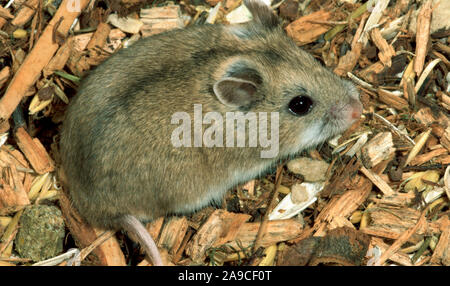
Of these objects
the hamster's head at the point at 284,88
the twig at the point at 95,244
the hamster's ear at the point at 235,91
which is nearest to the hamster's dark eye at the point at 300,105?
the hamster's head at the point at 284,88

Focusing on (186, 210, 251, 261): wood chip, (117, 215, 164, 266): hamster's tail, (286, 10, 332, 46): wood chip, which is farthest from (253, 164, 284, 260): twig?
(286, 10, 332, 46): wood chip

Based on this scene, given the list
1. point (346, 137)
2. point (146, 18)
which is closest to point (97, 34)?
point (146, 18)

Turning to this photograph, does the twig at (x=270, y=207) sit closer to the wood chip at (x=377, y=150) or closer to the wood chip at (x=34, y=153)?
the wood chip at (x=377, y=150)

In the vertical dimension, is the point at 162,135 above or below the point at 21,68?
below

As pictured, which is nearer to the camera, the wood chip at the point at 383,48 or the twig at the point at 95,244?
the twig at the point at 95,244

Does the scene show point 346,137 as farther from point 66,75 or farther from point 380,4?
point 66,75

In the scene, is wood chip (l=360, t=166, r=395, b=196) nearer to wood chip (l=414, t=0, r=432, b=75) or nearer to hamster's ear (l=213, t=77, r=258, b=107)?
wood chip (l=414, t=0, r=432, b=75)

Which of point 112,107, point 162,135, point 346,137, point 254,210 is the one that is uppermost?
point 112,107

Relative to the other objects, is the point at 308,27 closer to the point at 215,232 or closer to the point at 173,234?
the point at 215,232
